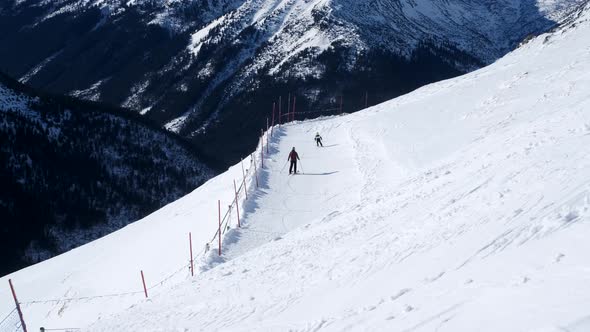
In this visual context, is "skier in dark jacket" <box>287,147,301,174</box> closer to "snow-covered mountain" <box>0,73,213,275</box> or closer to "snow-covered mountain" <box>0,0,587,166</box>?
"snow-covered mountain" <box>0,73,213,275</box>

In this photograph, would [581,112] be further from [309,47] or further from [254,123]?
[309,47]

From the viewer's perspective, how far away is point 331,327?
8.12m

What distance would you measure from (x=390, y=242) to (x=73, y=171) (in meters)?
77.7

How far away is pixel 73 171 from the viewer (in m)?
78.6

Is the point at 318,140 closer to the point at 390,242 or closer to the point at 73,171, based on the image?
the point at 390,242

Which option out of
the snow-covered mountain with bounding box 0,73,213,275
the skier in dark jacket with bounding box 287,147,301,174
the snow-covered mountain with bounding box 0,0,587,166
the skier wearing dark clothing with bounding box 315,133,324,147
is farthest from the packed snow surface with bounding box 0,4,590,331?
the snow-covered mountain with bounding box 0,0,587,166

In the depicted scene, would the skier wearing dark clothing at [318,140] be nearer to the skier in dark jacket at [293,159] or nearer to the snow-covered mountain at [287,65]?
the skier in dark jacket at [293,159]

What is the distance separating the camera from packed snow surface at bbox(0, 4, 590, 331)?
22.7 ft

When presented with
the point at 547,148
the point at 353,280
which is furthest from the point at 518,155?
the point at 353,280

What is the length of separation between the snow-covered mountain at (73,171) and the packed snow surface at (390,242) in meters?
43.2

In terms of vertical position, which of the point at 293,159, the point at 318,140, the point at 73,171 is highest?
the point at 318,140

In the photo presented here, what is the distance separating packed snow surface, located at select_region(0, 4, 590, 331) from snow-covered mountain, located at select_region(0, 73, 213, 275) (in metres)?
43.2

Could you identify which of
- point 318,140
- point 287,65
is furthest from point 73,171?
point 287,65

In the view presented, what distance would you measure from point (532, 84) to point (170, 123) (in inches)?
5675
